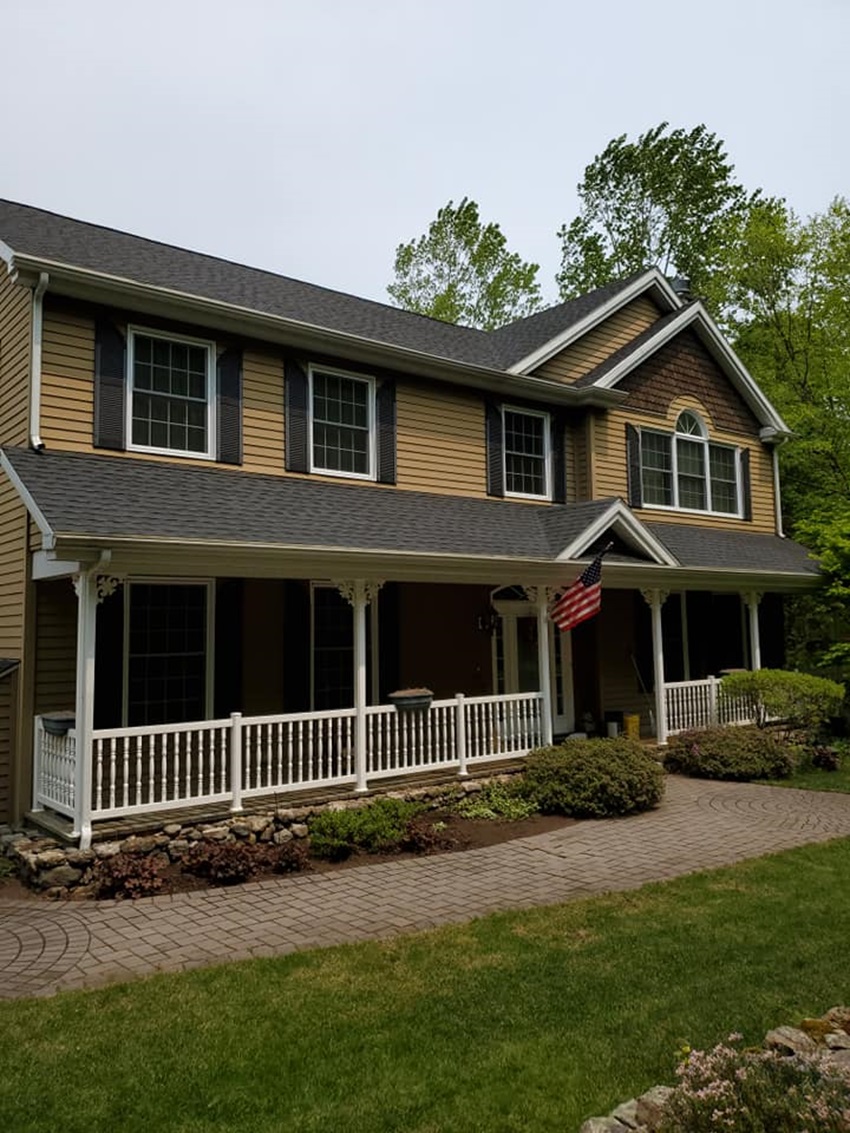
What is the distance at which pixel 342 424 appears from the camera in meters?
12.4

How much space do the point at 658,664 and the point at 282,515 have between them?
692cm

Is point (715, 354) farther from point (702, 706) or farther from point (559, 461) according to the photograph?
point (702, 706)

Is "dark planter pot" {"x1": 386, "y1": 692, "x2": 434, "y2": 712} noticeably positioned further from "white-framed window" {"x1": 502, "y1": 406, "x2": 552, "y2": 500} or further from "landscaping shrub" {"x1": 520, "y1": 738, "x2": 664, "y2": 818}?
"white-framed window" {"x1": 502, "y1": 406, "x2": 552, "y2": 500}

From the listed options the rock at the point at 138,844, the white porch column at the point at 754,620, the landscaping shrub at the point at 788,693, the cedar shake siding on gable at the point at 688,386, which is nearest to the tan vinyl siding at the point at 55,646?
the rock at the point at 138,844

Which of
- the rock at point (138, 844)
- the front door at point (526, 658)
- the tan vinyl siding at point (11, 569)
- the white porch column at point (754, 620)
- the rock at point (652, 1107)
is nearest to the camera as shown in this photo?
the rock at point (652, 1107)

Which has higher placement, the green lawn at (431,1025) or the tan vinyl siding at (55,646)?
the tan vinyl siding at (55,646)

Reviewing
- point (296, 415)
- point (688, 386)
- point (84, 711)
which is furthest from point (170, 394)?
point (688, 386)

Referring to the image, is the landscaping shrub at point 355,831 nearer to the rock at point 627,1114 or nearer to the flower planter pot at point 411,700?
the flower planter pot at point 411,700

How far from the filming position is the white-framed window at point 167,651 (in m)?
10.0

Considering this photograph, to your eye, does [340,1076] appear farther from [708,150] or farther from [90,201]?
[708,150]

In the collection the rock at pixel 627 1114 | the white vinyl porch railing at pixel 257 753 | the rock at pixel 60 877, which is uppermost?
the white vinyl porch railing at pixel 257 753

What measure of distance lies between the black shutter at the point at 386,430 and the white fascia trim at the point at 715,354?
415 cm

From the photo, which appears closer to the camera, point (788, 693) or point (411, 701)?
A: point (411, 701)

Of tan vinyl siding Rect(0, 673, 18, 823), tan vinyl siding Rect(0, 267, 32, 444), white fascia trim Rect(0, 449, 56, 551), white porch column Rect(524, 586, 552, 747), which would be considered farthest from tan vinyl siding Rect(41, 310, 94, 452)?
white porch column Rect(524, 586, 552, 747)
